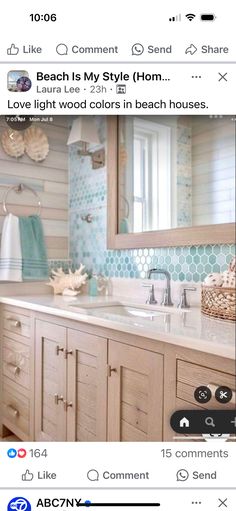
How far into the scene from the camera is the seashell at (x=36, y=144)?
149 cm

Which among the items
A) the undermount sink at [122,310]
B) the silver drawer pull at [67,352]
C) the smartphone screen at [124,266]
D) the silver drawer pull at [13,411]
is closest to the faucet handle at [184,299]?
the smartphone screen at [124,266]

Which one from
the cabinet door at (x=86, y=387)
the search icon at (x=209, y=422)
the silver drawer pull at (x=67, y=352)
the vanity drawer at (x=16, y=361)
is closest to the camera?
the search icon at (x=209, y=422)

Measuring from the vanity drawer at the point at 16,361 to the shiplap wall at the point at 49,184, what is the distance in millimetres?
496

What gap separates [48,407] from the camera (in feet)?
4.06

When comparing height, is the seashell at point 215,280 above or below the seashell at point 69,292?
above

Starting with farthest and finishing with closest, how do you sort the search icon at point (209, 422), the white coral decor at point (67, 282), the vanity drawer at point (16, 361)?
the white coral decor at point (67, 282) < the vanity drawer at point (16, 361) < the search icon at point (209, 422)
